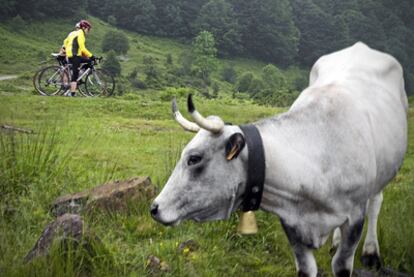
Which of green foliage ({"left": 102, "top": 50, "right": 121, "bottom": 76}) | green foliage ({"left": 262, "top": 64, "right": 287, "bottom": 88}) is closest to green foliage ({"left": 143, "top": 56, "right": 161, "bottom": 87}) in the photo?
green foliage ({"left": 102, "top": 50, "right": 121, "bottom": 76})

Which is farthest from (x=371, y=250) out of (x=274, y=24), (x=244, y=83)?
(x=274, y=24)

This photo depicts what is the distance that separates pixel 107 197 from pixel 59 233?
1.39m

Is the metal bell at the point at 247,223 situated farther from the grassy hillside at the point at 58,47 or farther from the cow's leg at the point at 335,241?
the grassy hillside at the point at 58,47

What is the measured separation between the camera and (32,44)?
5059 centimetres

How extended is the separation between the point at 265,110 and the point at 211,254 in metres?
11.8

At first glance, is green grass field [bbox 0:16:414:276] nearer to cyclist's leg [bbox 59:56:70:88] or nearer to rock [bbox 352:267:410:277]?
rock [bbox 352:267:410:277]

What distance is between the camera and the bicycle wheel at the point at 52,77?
1570 cm

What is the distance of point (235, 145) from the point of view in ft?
9.99

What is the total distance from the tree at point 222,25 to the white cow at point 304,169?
7915 cm

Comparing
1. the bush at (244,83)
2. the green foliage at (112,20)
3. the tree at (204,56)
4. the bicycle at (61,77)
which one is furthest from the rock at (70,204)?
the green foliage at (112,20)

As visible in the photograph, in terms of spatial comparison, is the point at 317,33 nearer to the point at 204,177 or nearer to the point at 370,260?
the point at 370,260

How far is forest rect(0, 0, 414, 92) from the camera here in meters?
76.8

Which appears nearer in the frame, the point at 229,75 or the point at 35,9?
the point at 35,9

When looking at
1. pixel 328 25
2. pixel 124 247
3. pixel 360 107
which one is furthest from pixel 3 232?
pixel 328 25
